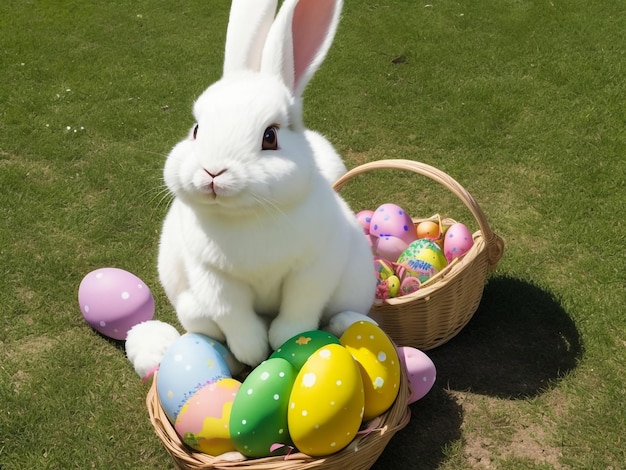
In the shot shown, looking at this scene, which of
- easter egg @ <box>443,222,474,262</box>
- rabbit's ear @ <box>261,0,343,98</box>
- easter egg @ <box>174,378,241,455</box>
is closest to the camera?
easter egg @ <box>174,378,241,455</box>

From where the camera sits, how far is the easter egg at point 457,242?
2.76 meters

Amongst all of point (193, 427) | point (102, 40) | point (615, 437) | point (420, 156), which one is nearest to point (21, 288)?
point (193, 427)

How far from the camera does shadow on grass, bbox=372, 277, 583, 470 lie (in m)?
2.34

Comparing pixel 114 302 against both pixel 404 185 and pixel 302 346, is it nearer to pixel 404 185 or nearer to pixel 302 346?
pixel 302 346

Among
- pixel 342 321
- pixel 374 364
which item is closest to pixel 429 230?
pixel 342 321

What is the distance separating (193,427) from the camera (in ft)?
6.25

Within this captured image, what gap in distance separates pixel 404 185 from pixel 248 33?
5.97 ft

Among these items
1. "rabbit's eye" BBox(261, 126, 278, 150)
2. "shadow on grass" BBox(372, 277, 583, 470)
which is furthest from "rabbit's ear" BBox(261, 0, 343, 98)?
"shadow on grass" BBox(372, 277, 583, 470)

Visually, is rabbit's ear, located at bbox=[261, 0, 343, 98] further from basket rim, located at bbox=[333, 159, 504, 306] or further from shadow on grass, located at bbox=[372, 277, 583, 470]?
shadow on grass, located at bbox=[372, 277, 583, 470]

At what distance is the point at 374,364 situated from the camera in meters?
1.97

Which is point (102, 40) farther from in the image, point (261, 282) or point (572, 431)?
point (572, 431)

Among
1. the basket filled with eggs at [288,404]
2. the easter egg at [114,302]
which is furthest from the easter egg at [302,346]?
the easter egg at [114,302]

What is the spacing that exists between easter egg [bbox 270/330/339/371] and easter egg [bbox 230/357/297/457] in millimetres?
48

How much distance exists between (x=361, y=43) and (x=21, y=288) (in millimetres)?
3272
